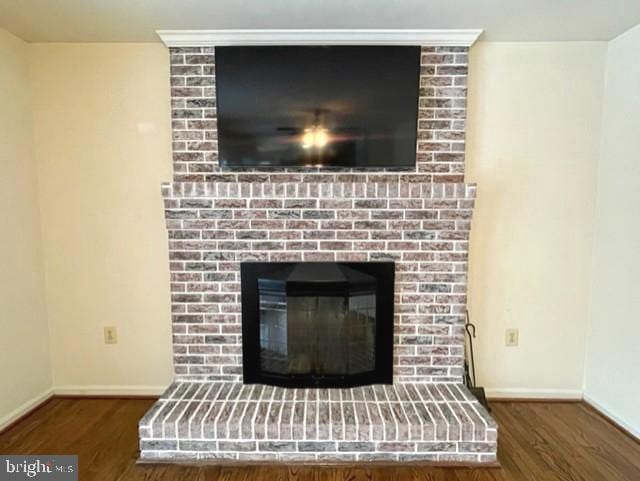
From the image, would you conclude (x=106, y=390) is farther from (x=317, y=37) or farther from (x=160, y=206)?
(x=317, y=37)

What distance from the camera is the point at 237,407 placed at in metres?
1.92

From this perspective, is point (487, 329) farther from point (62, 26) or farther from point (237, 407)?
point (62, 26)

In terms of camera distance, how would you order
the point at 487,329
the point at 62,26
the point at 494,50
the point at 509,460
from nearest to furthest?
the point at 509,460
the point at 62,26
the point at 494,50
the point at 487,329

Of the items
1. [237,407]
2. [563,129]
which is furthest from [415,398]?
[563,129]

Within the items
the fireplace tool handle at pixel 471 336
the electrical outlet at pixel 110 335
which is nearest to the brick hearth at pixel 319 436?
the fireplace tool handle at pixel 471 336

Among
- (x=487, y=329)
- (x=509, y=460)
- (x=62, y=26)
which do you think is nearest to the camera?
(x=509, y=460)

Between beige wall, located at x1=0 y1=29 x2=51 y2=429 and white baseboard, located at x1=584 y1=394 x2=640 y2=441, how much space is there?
3.60 metres

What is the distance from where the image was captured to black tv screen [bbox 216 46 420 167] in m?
2.00

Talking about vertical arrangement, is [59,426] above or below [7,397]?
below

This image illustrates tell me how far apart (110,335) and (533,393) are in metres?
2.87

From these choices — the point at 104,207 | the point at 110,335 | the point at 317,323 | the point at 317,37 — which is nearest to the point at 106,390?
the point at 110,335

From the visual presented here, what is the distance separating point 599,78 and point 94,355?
3.72m

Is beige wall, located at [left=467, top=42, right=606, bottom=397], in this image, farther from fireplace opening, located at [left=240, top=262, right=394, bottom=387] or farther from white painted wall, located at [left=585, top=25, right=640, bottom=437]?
fireplace opening, located at [left=240, top=262, right=394, bottom=387]

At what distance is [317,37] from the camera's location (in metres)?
2.00
